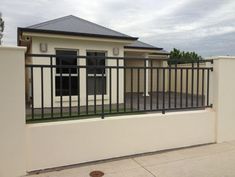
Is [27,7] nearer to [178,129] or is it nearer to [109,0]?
[109,0]

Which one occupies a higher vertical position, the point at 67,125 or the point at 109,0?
the point at 109,0

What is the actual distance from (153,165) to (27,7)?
12.1 meters

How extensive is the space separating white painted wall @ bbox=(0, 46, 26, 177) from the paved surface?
0.41 meters

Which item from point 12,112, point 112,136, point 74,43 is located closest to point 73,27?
point 74,43

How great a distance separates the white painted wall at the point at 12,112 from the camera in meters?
3.51

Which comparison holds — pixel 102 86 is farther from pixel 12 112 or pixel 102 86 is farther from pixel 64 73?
pixel 64 73

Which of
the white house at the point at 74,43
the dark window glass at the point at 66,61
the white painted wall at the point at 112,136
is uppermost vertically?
the white house at the point at 74,43

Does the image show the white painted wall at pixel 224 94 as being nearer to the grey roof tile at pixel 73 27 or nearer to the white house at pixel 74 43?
the white house at pixel 74 43

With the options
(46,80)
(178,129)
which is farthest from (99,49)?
(178,129)

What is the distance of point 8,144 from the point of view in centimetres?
356

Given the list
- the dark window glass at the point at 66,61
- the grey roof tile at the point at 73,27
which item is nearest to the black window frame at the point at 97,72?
the dark window glass at the point at 66,61

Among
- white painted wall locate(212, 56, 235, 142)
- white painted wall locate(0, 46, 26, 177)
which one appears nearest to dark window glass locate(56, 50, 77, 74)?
white painted wall locate(0, 46, 26, 177)

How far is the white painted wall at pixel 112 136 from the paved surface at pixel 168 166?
0.16 meters

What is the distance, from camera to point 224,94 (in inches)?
211
